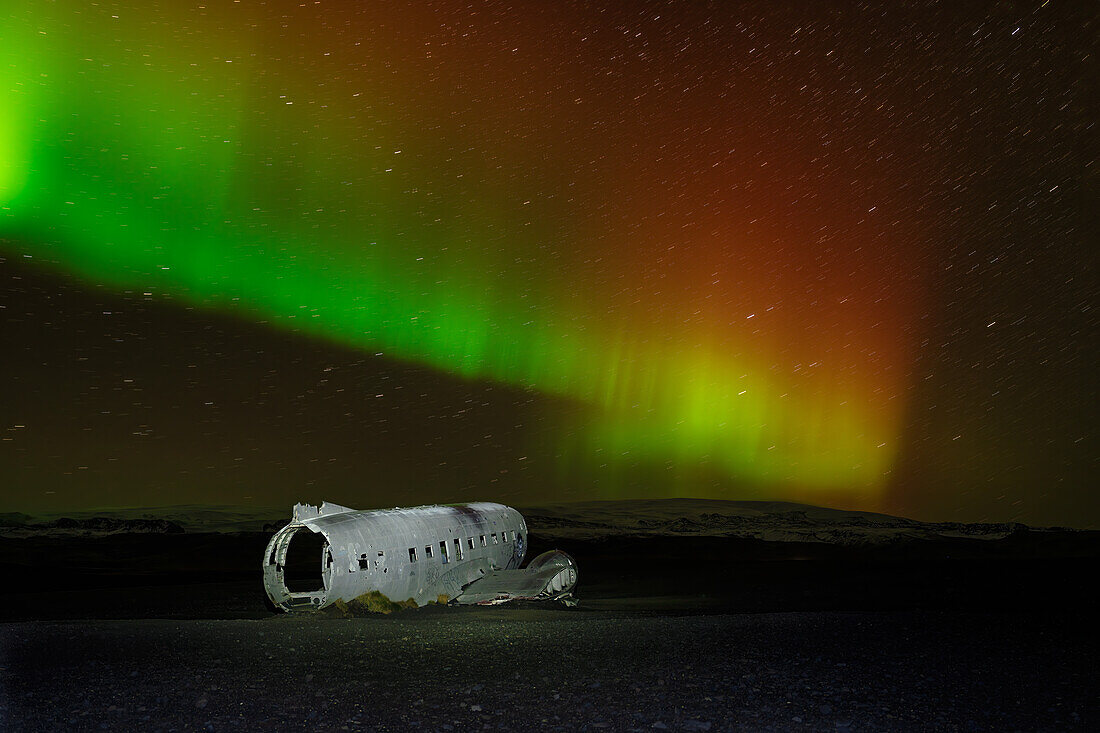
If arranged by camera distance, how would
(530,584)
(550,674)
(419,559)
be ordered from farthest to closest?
(530,584)
(419,559)
(550,674)

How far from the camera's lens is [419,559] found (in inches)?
1130

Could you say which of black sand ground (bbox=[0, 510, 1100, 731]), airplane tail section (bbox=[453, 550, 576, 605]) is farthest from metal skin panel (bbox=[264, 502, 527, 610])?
black sand ground (bbox=[0, 510, 1100, 731])

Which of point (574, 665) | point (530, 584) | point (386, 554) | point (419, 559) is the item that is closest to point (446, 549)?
point (419, 559)

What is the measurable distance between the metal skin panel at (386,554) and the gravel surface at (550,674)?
113 centimetres

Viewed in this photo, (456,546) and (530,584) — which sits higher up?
(456,546)

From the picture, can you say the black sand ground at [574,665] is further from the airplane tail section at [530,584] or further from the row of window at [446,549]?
the row of window at [446,549]

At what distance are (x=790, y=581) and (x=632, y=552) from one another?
3605cm

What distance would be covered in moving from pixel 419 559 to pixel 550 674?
11.1 meters

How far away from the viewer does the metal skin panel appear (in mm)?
25875

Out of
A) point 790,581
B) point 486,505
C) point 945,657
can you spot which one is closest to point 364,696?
point 945,657

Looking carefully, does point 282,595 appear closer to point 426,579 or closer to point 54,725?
point 426,579

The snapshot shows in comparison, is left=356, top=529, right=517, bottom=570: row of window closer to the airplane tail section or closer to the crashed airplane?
the crashed airplane

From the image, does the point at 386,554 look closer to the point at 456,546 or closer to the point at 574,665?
the point at 456,546

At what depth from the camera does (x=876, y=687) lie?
17.4 meters
